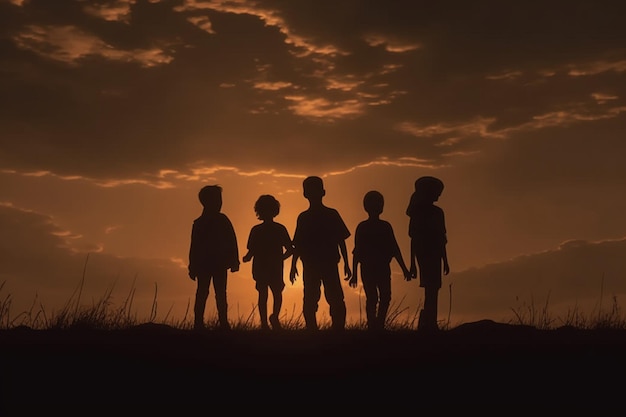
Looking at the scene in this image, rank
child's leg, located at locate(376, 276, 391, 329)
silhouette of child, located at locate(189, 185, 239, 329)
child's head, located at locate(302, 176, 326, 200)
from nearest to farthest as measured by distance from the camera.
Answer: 1. child's head, located at locate(302, 176, 326, 200)
2. child's leg, located at locate(376, 276, 391, 329)
3. silhouette of child, located at locate(189, 185, 239, 329)

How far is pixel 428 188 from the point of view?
15.9 m

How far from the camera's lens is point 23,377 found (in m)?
11.1

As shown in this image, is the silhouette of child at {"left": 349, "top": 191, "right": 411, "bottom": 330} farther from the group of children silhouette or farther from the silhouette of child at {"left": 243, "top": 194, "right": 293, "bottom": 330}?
the silhouette of child at {"left": 243, "top": 194, "right": 293, "bottom": 330}

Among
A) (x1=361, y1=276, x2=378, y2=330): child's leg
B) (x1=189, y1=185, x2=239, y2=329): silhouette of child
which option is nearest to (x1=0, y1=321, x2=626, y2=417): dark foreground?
(x1=361, y1=276, x2=378, y2=330): child's leg

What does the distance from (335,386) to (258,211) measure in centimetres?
667

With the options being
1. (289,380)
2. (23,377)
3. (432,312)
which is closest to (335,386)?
(289,380)

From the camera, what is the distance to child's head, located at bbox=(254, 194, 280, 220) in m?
17.0

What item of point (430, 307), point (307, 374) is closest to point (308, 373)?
point (307, 374)

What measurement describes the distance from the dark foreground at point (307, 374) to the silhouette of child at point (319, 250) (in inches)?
81.3

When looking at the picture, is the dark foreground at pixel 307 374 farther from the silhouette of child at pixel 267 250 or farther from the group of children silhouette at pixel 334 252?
the silhouette of child at pixel 267 250

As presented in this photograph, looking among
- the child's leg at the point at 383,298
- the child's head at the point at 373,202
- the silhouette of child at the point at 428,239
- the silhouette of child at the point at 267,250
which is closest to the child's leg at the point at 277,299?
the silhouette of child at the point at 267,250

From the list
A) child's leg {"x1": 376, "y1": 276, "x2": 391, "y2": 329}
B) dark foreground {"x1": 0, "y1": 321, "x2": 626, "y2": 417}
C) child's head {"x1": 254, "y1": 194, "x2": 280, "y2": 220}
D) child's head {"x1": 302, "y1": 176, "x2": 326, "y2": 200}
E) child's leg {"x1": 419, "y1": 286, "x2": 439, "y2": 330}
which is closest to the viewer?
dark foreground {"x1": 0, "y1": 321, "x2": 626, "y2": 417}

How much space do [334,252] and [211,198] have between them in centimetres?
237

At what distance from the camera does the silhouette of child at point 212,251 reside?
16.6 m
